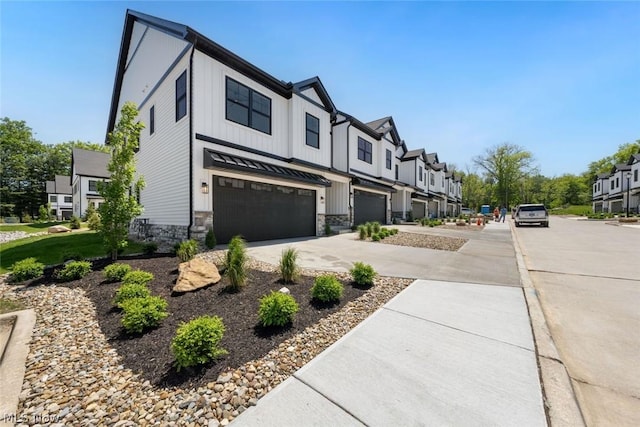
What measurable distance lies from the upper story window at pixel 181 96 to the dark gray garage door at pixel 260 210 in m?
2.93

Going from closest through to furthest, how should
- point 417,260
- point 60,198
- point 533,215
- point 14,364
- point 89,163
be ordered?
point 14,364 → point 417,260 → point 533,215 → point 89,163 → point 60,198

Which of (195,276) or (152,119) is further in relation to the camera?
(152,119)

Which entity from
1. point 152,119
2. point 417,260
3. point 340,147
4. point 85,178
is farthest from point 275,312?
point 85,178

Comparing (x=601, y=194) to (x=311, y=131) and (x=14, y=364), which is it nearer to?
(x=311, y=131)

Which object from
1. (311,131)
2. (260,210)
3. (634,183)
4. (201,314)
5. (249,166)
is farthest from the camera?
(634,183)

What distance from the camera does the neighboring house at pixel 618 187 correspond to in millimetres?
36469

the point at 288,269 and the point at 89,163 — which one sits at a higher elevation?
the point at 89,163

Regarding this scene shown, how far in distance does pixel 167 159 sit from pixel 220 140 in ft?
9.79

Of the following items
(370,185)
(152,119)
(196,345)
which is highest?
(152,119)

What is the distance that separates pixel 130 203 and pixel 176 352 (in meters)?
A: 5.67

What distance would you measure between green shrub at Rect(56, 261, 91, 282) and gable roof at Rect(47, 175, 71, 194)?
1785 inches

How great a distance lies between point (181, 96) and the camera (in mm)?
9961

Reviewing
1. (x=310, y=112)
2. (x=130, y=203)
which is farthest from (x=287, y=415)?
(x=310, y=112)

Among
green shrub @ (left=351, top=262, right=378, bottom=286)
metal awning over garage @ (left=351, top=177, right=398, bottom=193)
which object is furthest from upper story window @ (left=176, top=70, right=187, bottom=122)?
metal awning over garage @ (left=351, top=177, right=398, bottom=193)
